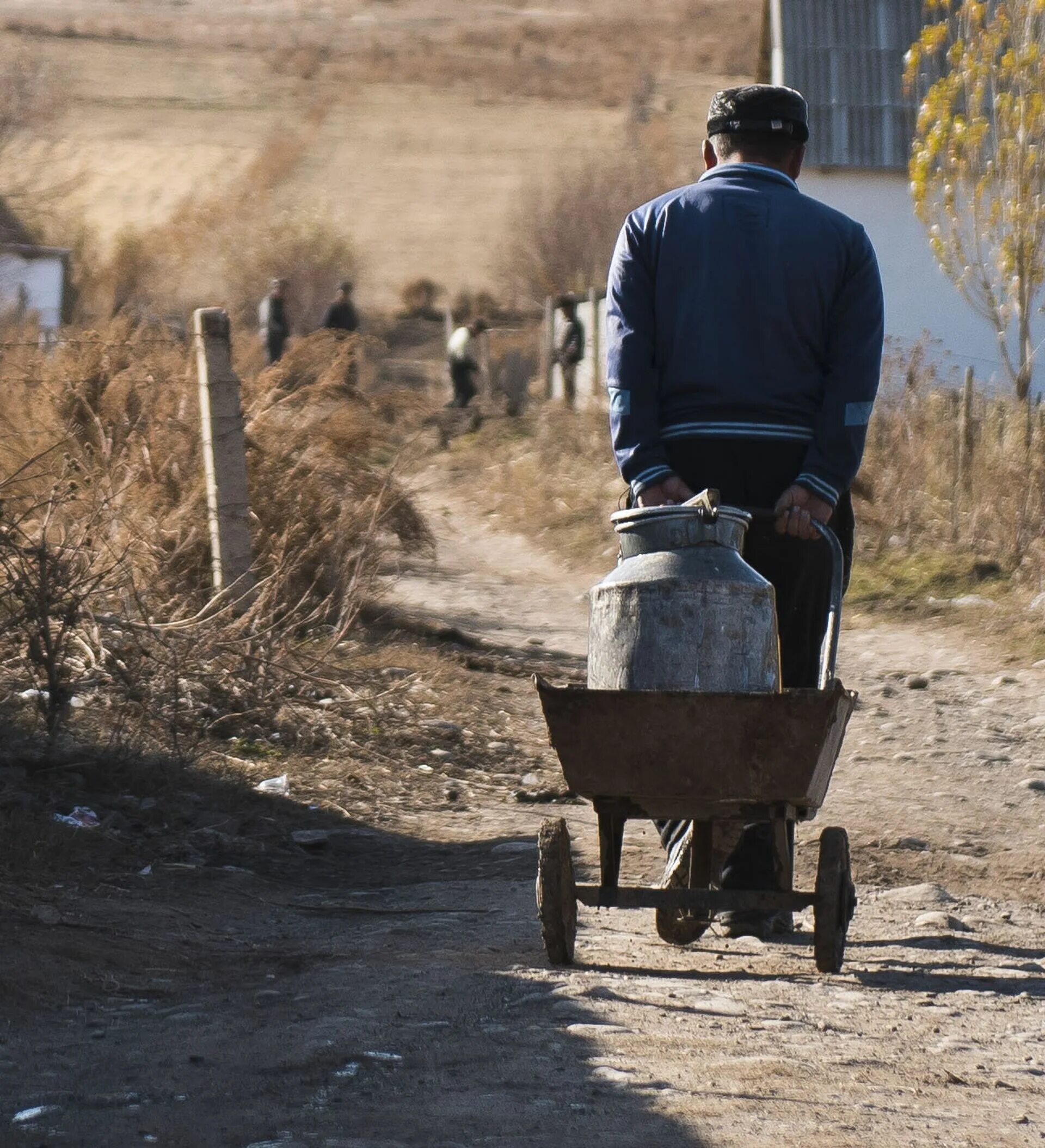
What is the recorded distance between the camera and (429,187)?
7619cm

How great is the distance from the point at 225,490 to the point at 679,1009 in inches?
188

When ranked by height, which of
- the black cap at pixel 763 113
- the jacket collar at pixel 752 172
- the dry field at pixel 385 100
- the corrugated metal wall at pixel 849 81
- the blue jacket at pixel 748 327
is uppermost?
the dry field at pixel 385 100

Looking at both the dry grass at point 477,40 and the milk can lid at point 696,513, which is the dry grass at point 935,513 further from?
the dry grass at point 477,40

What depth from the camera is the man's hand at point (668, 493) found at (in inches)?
161

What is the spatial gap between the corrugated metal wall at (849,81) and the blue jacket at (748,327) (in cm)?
1822

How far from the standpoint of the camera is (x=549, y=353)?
91.0 ft

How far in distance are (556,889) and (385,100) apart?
89.8 m

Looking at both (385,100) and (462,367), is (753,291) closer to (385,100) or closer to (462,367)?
(462,367)

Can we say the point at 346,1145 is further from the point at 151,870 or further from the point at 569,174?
the point at 569,174

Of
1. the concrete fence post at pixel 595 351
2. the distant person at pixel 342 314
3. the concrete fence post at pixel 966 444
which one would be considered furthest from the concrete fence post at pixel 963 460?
the distant person at pixel 342 314

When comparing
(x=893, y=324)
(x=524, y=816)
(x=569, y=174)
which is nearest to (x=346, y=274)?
(x=569, y=174)

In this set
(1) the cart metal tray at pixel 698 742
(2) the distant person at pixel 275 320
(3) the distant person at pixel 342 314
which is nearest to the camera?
(1) the cart metal tray at pixel 698 742

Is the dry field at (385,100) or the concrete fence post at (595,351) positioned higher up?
the dry field at (385,100)

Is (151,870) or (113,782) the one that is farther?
(113,782)
